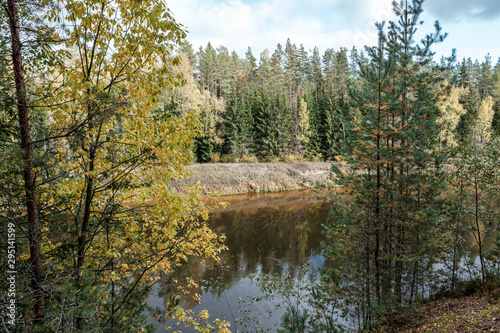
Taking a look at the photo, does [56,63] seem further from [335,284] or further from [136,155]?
[335,284]

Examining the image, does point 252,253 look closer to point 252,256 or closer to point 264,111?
point 252,256

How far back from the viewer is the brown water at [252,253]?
9.40 m

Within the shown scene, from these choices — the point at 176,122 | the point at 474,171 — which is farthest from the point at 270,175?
the point at 176,122

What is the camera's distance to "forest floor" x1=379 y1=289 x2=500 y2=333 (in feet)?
17.6

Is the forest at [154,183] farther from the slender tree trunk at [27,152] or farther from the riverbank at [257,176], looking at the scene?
the riverbank at [257,176]

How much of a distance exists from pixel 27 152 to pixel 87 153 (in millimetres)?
772

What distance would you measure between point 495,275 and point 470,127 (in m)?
4.46

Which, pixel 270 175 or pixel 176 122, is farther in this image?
pixel 270 175

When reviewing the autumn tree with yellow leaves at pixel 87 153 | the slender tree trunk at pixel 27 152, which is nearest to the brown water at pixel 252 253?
the autumn tree with yellow leaves at pixel 87 153

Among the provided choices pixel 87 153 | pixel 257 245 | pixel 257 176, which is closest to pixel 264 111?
pixel 257 176

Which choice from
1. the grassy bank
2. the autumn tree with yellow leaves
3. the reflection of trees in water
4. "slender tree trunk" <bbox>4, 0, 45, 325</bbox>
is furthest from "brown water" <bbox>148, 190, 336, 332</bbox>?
the grassy bank

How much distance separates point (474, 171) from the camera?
802 cm

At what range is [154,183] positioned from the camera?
4.14 metres

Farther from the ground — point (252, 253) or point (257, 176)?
point (257, 176)
